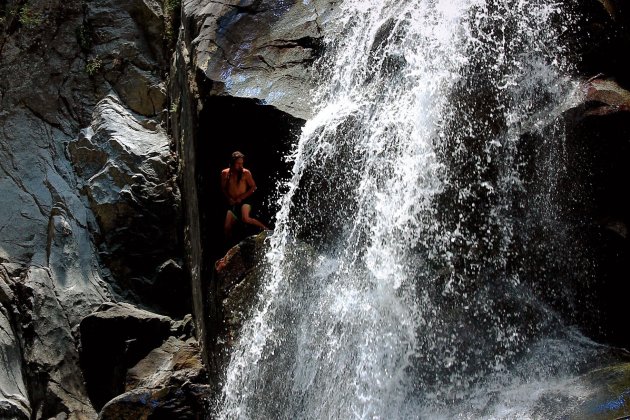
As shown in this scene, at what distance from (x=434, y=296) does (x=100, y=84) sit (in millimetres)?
8419

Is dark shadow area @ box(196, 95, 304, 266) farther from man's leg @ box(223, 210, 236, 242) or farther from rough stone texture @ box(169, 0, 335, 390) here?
man's leg @ box(223, 210, 236, 242)

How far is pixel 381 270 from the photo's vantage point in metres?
8.70

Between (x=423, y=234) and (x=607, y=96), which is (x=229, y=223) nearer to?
(x=423, y=234)

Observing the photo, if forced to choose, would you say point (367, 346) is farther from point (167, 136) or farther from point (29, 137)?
point (29, 137)

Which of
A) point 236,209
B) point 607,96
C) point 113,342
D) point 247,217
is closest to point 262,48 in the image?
point 236,209

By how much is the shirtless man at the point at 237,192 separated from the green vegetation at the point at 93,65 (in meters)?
5.74

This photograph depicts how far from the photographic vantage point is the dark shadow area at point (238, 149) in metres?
9.88

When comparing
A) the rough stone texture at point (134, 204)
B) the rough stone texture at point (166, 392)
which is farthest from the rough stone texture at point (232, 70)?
the rough stone texture at point (134, 204)

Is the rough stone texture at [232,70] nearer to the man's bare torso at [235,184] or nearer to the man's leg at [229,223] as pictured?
the man's leg at [229,223]

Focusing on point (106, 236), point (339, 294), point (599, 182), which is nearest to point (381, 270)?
point (339, 294)

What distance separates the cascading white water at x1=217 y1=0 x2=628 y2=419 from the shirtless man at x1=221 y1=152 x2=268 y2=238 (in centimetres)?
47

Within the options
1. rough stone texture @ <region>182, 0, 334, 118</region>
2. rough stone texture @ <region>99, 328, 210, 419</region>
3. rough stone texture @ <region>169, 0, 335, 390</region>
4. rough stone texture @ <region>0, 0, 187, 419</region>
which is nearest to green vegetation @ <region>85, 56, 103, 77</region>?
rough stone texture @ <region>0, 0, 187, 419</region>

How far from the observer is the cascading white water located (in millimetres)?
8203

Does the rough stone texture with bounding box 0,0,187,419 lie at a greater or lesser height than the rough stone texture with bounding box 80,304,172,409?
greater
